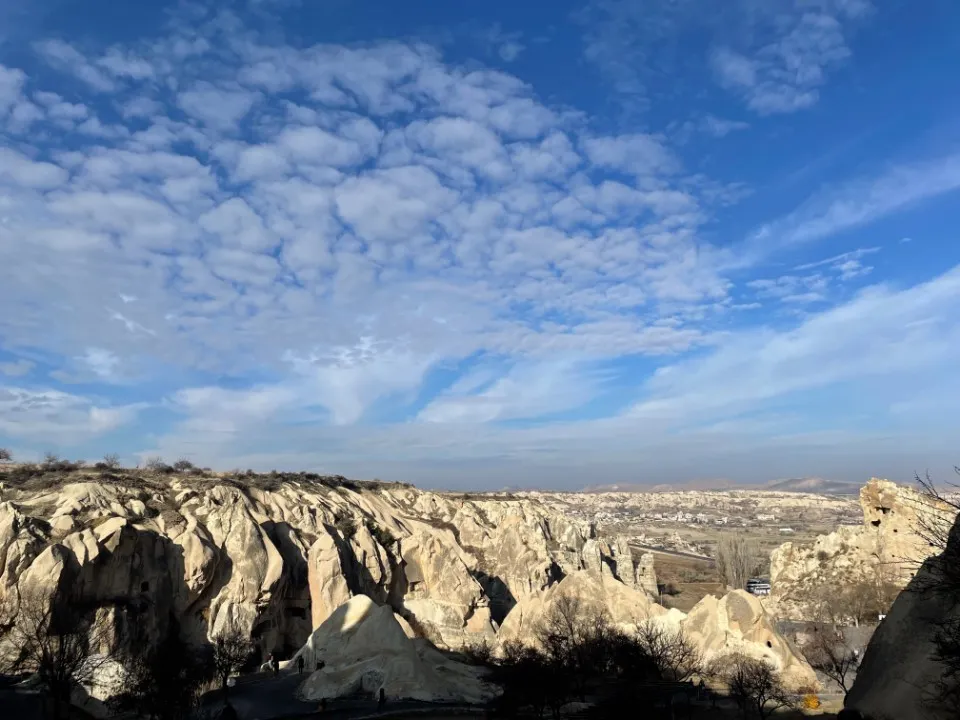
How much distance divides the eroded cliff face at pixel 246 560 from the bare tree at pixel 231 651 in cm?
Answer: 83

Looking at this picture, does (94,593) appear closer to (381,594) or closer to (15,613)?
(15,613)

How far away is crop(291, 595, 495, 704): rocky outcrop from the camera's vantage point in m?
27.5

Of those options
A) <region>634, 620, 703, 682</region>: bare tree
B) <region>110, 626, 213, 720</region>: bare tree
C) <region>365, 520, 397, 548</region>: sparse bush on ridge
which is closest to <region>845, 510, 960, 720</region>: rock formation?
<region>634, 620, 703, 682</region>: bare tree

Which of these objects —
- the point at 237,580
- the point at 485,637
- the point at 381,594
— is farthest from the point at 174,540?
the point at 485,637

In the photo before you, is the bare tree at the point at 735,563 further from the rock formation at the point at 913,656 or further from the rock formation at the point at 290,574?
the rock formation at the point at 913,656

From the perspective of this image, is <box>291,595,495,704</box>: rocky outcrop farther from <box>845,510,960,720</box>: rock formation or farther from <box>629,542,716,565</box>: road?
<box>629,542,716,565</box>: road

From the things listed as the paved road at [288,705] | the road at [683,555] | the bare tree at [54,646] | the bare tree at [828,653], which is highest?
the bare tree at [54,646]

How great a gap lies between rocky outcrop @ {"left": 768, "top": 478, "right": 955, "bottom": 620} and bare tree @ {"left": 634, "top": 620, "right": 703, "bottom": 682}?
37.1ft

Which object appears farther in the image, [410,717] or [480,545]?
[480,545]

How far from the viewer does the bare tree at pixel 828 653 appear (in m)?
29.1

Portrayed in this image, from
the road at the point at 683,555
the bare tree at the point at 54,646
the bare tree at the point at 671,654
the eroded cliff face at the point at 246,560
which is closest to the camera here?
the bare tree at the point at 54,646

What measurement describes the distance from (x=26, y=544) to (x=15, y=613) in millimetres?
3793

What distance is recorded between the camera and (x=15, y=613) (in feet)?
86.0

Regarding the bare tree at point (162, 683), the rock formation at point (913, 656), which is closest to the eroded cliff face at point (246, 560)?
the bare tree at point (162, 683)
